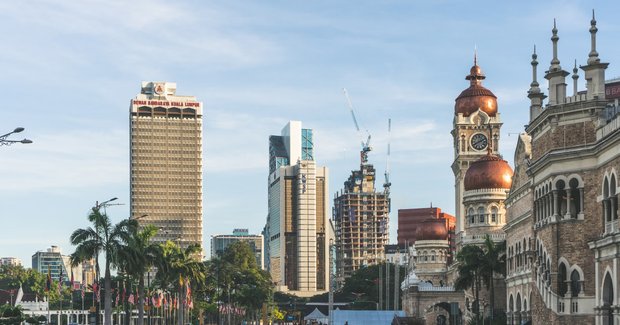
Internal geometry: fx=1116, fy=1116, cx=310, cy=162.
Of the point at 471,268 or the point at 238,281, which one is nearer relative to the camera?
the point at 471,268

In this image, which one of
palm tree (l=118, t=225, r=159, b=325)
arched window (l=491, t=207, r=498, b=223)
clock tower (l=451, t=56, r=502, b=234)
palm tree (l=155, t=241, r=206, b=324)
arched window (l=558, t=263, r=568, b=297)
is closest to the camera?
arched window (l=558, t=263, r=568, b=297)

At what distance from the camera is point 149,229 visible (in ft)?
299

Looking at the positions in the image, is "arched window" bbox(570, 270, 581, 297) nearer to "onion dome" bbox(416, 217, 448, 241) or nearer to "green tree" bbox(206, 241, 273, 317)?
"green tree" bbox(206, 241, 273, 317)

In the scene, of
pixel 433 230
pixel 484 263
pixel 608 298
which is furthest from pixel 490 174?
pixel 608 298

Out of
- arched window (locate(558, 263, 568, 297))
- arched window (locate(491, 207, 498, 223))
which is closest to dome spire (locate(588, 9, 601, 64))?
arched window (locate(558, 263, 568, 297))

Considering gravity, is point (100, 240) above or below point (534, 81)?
below

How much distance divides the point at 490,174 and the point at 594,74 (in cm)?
6814

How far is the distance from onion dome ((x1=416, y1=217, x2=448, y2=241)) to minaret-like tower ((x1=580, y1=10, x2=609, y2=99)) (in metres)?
106

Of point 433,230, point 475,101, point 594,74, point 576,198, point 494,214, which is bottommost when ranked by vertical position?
point 576,198

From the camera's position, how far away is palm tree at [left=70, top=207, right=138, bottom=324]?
76.4m

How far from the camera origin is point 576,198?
6156cm

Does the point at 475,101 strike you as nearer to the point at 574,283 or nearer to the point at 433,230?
the point at 433,230

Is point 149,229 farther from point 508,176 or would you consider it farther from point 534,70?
point 508,176

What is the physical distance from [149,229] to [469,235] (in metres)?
53.4
